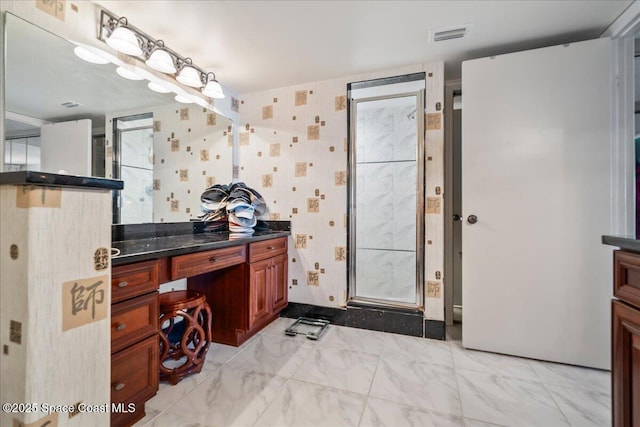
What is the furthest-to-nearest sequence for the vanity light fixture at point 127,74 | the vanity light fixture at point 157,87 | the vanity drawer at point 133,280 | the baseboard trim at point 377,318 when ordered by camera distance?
the baseboard trim at point 377,318, the vanity light fixture at point 157,87, the vanity light fixture at point 127,74, the vanity drawer at point 133,280

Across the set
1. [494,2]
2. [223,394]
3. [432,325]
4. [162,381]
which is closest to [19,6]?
[162,381]

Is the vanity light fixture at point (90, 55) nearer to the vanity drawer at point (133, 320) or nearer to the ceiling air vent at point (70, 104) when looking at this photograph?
the ceiling air vent at point (70, 104)

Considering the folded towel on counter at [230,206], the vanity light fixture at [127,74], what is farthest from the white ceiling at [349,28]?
the folded towel on counter at [230,206]

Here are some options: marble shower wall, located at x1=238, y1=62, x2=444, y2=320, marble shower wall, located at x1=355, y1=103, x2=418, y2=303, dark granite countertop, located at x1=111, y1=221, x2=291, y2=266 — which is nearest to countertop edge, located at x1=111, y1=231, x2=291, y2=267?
dark granite countertop, located at x1=111, y1=221, x2=291, y2=266

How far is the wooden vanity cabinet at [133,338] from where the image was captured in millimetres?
1081

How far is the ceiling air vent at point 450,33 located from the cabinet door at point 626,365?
63.2 inches

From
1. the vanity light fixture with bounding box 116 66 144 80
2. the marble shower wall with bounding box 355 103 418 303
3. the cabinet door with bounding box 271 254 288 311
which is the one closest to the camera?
the vanity light fixture with bounding box 116 66 144 80

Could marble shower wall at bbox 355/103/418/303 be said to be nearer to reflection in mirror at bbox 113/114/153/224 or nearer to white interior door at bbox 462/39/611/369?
white interior door at bbox 462/39/611/369

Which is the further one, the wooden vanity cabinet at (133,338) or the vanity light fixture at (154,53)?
the vanity light fixture at (154,53)

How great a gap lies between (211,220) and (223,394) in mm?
1275

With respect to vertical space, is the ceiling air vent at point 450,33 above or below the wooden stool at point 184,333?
above

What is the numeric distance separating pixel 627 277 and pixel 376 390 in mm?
1152

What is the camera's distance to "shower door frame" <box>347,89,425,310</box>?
2096 mm

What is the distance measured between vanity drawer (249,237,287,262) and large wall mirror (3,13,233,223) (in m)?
0.64
